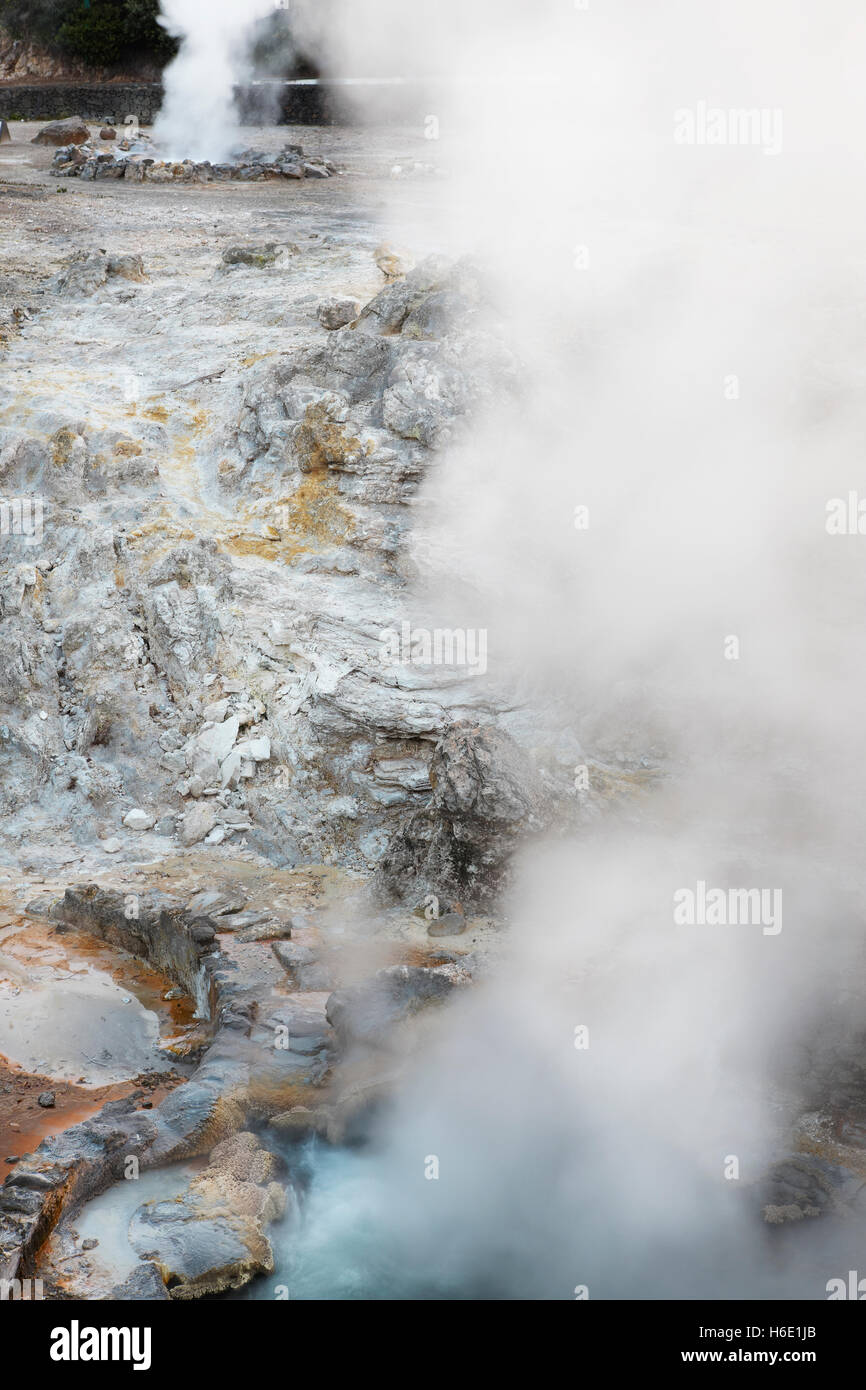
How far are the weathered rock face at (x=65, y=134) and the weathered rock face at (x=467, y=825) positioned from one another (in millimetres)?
16575

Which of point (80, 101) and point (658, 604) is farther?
point (80, 101)

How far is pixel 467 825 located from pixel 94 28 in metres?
24.2

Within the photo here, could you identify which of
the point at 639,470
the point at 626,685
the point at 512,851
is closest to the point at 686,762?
the point at 626,685

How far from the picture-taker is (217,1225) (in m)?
4.23

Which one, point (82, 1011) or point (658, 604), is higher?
point (658, 604)

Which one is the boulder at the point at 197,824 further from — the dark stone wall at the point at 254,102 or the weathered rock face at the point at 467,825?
the dark stone wall at the point at 254,102

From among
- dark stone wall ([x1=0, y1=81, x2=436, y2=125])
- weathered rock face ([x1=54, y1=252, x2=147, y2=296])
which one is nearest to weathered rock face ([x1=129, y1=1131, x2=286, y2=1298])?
weathered rock face ([x1=54, y1=252, x2=147, y2=296])

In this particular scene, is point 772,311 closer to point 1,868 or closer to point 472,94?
point 1,868

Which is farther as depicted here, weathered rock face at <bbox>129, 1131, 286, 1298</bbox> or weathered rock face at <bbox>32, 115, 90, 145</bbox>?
weathered rock face at <bbox>32, 115, 90, 145</bbox>

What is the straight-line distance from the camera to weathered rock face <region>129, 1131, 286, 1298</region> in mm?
4062

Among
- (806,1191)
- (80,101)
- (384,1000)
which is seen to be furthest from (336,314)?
(80,101)

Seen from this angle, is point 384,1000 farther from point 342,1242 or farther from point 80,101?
point 80,101

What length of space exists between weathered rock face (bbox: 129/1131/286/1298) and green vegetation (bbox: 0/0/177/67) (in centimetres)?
2416

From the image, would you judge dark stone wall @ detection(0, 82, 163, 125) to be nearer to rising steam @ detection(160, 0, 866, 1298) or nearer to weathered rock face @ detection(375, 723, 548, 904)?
rising steam @ detection(160, 0, 866, 1298)
